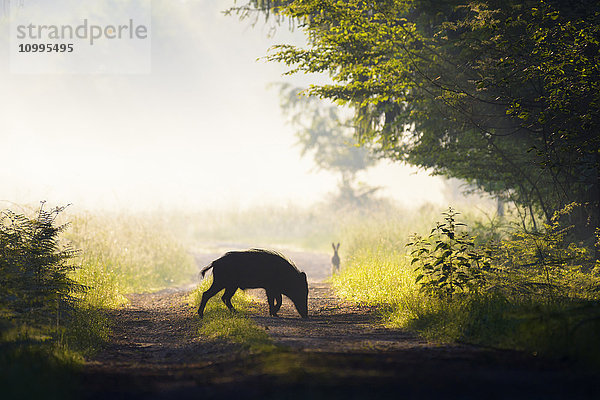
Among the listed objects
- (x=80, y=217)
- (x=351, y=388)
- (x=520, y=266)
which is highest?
(x=80, y=217)

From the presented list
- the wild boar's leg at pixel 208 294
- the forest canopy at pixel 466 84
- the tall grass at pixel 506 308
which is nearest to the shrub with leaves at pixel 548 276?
the tall grass at pixel 506 308

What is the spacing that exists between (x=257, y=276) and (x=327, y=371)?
4452mm

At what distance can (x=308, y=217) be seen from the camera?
113 ft

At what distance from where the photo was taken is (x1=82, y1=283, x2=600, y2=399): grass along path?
4.12 m

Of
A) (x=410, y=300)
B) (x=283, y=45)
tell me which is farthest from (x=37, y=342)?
(x=283, y=45)

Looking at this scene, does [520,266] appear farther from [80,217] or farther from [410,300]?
[80,217]

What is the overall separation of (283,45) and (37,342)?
7.53m

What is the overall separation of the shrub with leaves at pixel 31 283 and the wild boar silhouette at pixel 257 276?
2251mm

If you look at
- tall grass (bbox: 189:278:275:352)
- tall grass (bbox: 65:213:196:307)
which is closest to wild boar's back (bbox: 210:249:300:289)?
tall grass (bbox: 189:278:275:352)

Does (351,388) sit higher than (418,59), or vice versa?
(418,59)

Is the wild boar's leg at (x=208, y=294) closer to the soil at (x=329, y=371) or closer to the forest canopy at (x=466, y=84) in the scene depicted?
the soil at (x=329, y=371)

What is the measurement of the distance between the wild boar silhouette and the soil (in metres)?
1.58

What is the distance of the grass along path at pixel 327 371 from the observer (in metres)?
4.12

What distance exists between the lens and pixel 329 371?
458cm
